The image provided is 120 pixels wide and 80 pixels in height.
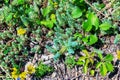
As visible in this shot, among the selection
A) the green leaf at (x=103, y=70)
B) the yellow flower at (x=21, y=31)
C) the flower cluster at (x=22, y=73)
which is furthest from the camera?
the yellow flower at (x=21, y=31)

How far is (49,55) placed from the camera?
266 cm

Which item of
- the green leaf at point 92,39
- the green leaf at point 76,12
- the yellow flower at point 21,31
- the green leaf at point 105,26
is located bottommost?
the green leaf at point 92,39

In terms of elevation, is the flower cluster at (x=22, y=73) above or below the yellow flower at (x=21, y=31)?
below

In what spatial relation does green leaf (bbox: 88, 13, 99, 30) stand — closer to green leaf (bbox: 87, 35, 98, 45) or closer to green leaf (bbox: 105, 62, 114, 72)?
green leaf (bbox: 87, 35, 98, 45)

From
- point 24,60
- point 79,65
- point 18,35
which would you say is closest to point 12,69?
point 24,60

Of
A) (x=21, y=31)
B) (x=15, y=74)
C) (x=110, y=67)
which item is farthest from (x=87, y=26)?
(x=15, y=74)

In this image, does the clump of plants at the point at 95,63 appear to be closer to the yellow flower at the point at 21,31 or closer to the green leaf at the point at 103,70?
→ the green leaf at the point at 103,70

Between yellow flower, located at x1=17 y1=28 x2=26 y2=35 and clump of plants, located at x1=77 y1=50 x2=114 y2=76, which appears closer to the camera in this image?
clump of plants, located at x1=77 y1=50 x2=114 y2=76

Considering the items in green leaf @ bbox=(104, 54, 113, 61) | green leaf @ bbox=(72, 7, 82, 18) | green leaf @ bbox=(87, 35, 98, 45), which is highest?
green leaf @ bbox=(72, 7, 82, 18)

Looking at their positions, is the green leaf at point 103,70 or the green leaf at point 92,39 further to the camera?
the green leaf at point 92,39

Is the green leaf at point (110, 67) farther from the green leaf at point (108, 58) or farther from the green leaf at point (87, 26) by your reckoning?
the green leaf at point (87, 26)

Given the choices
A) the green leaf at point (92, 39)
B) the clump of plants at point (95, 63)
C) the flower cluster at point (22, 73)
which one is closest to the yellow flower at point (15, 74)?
the flower cluster at point (22, 73)

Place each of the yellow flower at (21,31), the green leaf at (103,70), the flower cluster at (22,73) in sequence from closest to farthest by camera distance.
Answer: the green leaf at (103,70)
the flower cluster at (22,73)
the yellow flower at (21,31)

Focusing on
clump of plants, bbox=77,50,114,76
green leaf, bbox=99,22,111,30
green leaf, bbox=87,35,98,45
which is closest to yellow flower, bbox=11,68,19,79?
clump of plants, bbox=77,50,114,76
